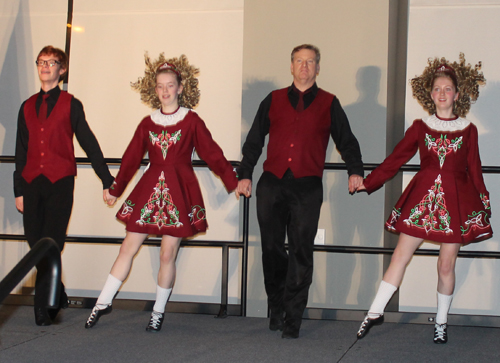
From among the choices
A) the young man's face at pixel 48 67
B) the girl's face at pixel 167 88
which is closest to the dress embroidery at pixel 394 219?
the girl's face at pixel 167 88

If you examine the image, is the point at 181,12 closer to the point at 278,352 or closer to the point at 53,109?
the point at 53,109

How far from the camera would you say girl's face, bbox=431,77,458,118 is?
8.73 feet

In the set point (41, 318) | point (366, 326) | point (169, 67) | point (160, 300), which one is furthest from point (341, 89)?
point (41, 318)

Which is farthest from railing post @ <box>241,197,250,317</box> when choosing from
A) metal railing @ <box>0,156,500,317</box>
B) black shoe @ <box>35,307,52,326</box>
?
black shoe @ <box>35,307,52,326</box>

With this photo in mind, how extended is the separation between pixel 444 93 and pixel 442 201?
55cm

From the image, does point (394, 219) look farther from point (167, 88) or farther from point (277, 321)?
point (167, 88)

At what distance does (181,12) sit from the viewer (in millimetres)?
3463

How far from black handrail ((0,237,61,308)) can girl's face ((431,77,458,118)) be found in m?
2.25

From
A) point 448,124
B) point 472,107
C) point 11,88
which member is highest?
point 11,88

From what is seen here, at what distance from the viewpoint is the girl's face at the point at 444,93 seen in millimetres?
2662

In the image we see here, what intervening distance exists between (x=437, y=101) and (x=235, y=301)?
5.63ft

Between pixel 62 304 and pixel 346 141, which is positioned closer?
pixel 346 141

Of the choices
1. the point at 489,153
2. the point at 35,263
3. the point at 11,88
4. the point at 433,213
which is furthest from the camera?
the point at 11,88

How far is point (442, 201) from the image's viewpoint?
2.60 metres
